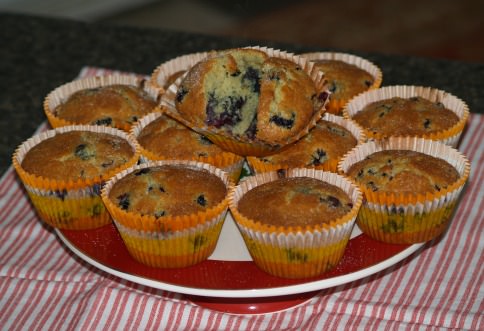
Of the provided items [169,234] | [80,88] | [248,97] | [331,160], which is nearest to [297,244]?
[169,234]

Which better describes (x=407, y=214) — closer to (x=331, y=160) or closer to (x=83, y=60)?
(x=331, y=160)

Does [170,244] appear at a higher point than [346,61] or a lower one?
lower

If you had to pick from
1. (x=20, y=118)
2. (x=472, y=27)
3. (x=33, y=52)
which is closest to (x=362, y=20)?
(x=472, y=27)

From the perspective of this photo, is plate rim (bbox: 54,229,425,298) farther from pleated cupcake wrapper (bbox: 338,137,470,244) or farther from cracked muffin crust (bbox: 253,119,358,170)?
cracked muffin crust (bbox: 253,119,358,170)

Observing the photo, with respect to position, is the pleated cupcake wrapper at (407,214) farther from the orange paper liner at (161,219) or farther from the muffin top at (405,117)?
the orange paper liner at (161,219)

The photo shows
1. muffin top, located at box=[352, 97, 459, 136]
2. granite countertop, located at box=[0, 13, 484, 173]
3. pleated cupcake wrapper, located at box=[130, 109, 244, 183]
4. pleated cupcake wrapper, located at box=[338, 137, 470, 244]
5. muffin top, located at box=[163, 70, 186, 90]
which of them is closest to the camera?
pleated cupcake wrapper, located at box=[338, 137, 470, 244]

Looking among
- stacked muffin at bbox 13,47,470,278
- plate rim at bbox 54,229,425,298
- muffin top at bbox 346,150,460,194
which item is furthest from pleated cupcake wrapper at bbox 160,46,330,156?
plate rim at bbox 54,229,425,298
